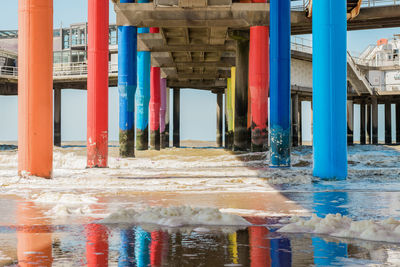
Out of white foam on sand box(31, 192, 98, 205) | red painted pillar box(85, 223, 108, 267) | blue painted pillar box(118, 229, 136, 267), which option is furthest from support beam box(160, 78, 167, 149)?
blue painted pillar box(118, 229, 136, 267)

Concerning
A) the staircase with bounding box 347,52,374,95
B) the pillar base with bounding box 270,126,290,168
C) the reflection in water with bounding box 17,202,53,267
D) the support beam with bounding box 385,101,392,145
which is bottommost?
the reflection in water with bounding box 17,202,53,267

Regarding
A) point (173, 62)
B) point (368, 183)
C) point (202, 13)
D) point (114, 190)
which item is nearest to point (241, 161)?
point (202, 13)

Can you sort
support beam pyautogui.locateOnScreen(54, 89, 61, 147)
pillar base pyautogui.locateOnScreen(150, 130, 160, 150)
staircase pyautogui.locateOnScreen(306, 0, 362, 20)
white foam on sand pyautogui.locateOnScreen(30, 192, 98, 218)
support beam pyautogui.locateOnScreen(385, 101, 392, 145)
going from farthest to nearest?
support beam pyautogui.locateOnScreen(385, 101, 392, 145), support beam pyautogui.locateOnScreen(54, 89, 61, 147), pillar base pyautogui.locateOnScreen(150, 130, 160, 150), staircase pyautogui.locateOnScreen(306, 0, 362, 20), white foam on sand pyautogui.locateOnScreen(30, 192, 98, 218)

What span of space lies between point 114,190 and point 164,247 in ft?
17.1

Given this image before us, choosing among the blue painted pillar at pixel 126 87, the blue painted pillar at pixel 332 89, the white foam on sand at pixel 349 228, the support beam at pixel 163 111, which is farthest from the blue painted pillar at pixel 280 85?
the support beam at pixel 163 111

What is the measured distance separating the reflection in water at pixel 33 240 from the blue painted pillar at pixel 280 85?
11.0 m

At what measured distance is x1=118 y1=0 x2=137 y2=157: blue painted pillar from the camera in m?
21.2

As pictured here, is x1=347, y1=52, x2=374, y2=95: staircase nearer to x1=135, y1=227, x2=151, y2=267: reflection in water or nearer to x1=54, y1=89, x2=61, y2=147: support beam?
x1=54, y1=89, x2=61, y2=147: support beam

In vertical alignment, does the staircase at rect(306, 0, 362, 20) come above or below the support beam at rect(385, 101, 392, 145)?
above

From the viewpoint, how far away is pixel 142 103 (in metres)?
28.0

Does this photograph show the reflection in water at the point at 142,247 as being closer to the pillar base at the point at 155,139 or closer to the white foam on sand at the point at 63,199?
the white foam on sand at the point at 63,199

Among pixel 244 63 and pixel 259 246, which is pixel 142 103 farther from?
pixel 259 246

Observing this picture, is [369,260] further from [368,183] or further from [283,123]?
[283,123]

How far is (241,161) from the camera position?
18.2m
